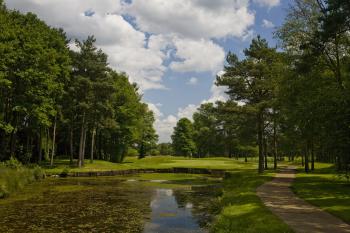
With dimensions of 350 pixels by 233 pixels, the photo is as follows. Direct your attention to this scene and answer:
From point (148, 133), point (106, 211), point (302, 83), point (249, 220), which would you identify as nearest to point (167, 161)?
point (148, 133)

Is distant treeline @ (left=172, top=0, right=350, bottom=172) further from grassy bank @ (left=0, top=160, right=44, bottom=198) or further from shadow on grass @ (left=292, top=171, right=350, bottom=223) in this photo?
grassy bank @ (left=0, top=160, right=44, bottom=198)

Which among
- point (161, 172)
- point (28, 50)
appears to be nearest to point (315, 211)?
point (28, 50)

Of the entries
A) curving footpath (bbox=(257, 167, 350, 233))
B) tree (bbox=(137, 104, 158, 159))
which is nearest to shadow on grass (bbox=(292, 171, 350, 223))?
curving footpath (bbox=(257, 167, 350, 233))

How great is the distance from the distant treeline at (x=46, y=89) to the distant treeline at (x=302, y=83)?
1985 cm

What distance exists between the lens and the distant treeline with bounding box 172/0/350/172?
21.4 meters

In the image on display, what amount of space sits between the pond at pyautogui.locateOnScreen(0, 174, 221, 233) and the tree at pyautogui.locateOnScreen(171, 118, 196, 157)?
9234 cm

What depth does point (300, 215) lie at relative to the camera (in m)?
17.4

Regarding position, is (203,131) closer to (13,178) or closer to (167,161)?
(167,161)

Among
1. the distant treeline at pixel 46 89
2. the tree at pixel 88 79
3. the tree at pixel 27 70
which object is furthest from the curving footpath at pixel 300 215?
the tree at pixel 88 79

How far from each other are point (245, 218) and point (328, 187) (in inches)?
608

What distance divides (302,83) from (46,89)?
104 feet

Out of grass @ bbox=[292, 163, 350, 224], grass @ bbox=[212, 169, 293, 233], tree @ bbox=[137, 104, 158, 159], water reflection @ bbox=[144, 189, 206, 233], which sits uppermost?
tree @ bbox=[137, 104, 158, 159]

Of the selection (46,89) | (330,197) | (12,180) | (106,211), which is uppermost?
(46,89)

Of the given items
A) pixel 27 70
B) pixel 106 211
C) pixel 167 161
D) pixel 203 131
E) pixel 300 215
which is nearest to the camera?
pixel 300 215
